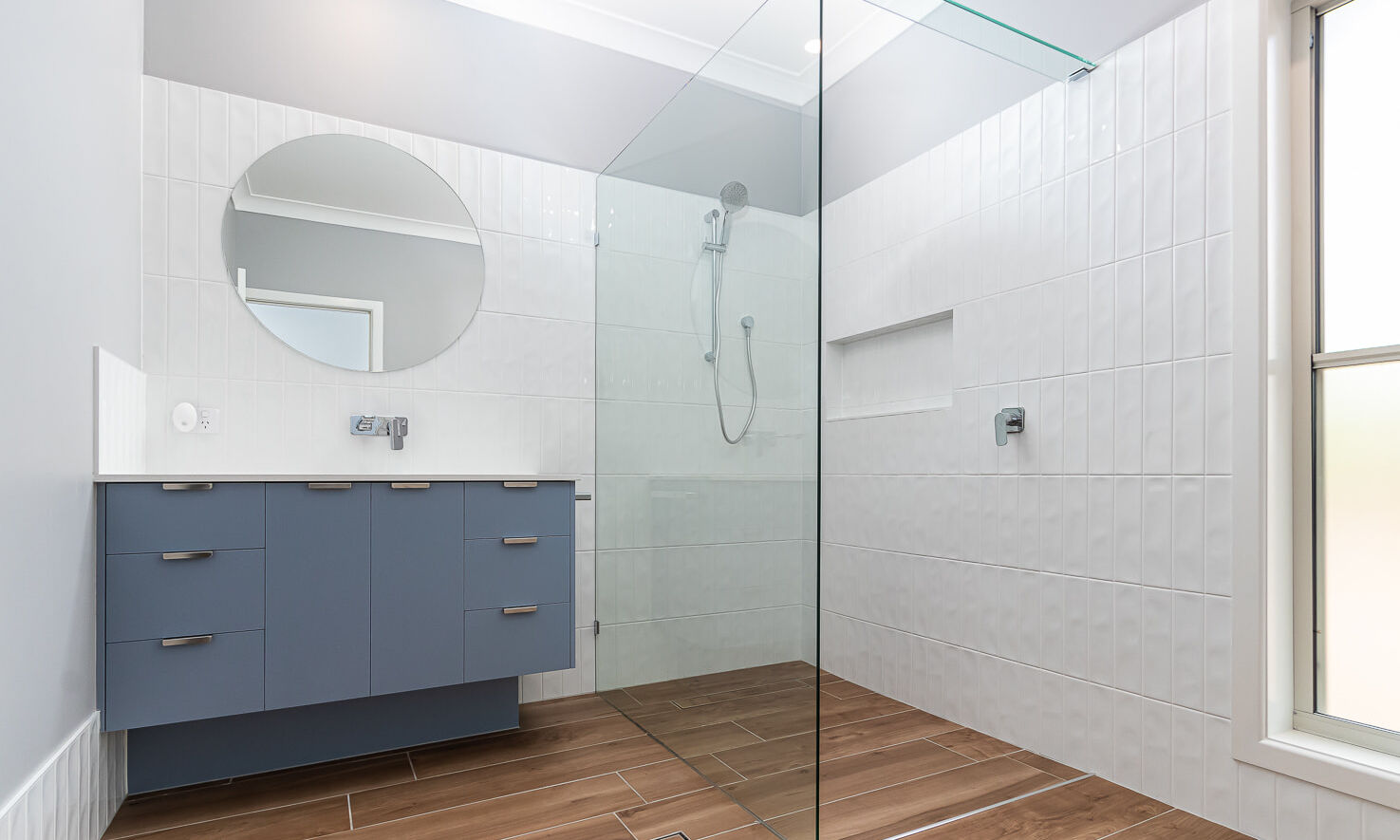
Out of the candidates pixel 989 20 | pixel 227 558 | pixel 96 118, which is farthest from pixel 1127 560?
pixel 96 118

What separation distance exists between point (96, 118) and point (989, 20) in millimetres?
2289

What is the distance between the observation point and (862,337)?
127 inches

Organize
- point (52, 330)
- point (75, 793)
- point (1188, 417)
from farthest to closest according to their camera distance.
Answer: point (1188, 417) < point (75, 793) < point (52, 330)

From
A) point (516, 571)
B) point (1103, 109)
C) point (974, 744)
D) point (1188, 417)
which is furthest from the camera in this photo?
point (974, 744)

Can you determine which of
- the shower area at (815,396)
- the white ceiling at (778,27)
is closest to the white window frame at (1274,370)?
the white ceiling at (778,27)

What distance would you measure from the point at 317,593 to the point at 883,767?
1666mm

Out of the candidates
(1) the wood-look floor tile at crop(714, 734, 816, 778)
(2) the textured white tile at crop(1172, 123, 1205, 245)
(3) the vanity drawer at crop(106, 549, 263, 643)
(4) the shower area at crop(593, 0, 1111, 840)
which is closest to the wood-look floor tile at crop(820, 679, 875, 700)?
(4) the shower area at crop(593, 0, 1111, 840)

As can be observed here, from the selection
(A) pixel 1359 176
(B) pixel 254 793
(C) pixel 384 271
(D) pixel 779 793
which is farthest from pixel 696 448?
(A) pixel 1359 176

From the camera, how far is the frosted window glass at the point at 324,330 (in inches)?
95.2

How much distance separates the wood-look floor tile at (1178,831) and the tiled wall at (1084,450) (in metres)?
0.04

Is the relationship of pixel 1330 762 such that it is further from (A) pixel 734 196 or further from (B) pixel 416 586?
(B) pixel 416 586

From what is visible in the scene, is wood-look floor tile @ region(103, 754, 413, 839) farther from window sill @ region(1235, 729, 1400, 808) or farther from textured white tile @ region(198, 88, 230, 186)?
window sill @ region(1235, 729, 1400, 808)

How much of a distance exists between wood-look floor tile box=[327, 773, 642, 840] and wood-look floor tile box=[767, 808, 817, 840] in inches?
15.7

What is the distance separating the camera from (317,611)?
2.00 meters
